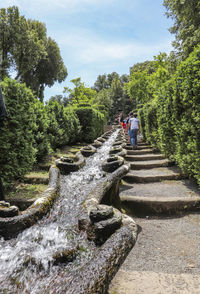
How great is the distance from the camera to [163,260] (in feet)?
6.98

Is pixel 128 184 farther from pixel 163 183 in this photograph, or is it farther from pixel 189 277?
pixel 189 277

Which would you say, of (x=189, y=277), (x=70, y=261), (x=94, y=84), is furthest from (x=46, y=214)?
(x=94, y=84)

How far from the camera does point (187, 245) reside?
2.38m

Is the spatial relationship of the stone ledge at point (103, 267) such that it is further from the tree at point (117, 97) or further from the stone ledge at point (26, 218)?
the tree at point (117, 97)

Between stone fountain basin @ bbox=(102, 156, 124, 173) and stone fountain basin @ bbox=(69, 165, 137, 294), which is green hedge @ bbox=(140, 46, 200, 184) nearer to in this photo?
stone fountain basin @ bbox=(102, 156, 124, 173)

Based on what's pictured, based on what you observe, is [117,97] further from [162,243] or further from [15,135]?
[162,243]

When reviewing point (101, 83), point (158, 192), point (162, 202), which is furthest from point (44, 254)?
point (101, 83)

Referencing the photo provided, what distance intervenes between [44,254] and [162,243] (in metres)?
1.52

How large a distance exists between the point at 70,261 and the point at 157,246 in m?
1.19

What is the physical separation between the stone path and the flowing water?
17.7 inches

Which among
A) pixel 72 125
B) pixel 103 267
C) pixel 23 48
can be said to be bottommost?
pixel 103 267

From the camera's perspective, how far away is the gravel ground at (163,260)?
1.65 metres

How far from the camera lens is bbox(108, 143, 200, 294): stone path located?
169 cm

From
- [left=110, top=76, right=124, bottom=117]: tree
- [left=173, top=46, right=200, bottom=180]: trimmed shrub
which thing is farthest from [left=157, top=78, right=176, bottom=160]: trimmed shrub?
[left=110, top=76, right=124, bottom=117]: tree
